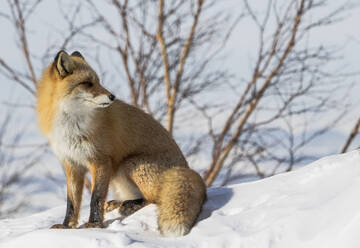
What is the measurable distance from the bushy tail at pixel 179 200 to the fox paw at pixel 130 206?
1.16ft

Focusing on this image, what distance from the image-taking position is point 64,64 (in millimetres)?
4211

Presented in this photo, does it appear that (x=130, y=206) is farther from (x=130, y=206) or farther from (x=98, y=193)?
(x=98, y=193)

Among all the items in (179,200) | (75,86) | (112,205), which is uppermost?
(75,86)

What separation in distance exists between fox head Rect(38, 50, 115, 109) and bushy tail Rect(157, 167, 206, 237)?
95cm

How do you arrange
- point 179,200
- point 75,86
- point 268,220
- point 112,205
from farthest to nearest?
point 112,205
point 75,86
point 179,200
point 268,220

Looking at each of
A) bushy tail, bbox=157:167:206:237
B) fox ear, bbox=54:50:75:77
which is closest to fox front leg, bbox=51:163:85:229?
bushy tail, bbox=157:167:206:237

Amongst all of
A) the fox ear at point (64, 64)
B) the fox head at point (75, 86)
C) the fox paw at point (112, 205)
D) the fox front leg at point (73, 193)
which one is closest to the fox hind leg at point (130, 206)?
the fox paw at point (112, 205)

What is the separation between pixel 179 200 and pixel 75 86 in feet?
4.70

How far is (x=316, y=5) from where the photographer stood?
26.5ft

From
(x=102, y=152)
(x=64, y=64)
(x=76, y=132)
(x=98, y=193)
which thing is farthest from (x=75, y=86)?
(x=98, y=193)

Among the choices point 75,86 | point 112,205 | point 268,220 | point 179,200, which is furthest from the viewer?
point 112,205

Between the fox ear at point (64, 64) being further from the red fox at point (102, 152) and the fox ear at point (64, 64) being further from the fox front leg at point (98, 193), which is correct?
the fox front leg at point (98, 193)

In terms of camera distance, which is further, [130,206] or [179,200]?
[130,206]

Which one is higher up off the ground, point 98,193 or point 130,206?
point 98,193
